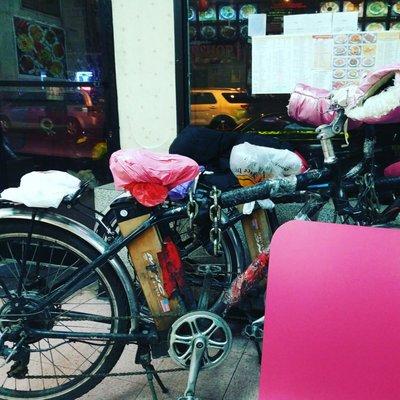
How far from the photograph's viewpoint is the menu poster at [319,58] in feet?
11.0

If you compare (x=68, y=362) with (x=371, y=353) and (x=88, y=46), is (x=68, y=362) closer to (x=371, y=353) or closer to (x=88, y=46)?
(x=371, y=353)

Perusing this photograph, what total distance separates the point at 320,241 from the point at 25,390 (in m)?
2.00

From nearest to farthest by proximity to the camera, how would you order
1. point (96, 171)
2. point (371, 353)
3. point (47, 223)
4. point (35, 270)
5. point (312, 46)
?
1. point (371, 353)
2. point (47, 223)
3. point (35, 270)
4. point (312, 46)
5. point (96, 171)

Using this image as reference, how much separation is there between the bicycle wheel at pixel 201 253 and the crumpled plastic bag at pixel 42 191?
358 millimetres

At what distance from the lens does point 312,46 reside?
347cm


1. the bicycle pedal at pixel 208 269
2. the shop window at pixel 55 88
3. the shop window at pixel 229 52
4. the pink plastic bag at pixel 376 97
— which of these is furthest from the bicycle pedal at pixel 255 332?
the shop window at pixel 55 88

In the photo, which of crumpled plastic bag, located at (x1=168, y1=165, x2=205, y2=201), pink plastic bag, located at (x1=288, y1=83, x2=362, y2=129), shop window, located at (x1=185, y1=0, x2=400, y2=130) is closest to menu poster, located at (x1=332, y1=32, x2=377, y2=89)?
shop window, located at (x1=185, y1=0, x2=400, y2=130)

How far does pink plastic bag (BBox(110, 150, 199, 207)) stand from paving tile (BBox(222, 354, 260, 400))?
4.23 ft

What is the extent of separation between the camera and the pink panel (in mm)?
1646

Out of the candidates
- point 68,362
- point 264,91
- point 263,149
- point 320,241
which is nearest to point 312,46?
point 264,91

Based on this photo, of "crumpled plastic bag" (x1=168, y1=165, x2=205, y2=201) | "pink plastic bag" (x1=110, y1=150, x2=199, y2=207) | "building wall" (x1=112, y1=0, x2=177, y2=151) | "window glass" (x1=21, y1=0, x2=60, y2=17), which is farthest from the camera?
"window glass" (x1=21, y1=0, x2=60, y2=17)

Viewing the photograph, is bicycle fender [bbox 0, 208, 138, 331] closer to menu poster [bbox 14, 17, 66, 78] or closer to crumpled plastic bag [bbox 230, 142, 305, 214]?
crumpled plastic bag [bbox 230, 142, 305, 214]

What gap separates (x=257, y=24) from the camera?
3.58 meters

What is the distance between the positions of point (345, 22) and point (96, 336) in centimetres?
284
